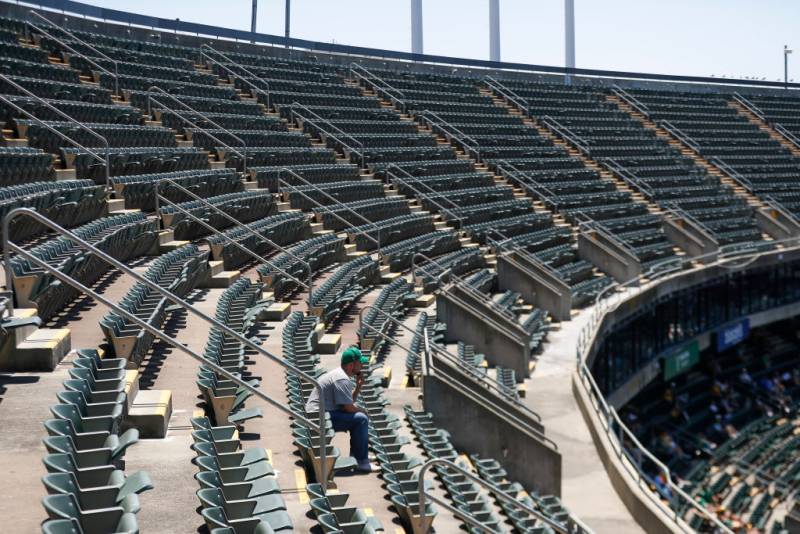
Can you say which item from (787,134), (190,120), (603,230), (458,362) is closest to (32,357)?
(458,362)

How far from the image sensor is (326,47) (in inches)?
1180

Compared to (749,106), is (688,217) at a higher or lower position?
lower

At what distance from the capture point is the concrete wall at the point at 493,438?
34.6 ft

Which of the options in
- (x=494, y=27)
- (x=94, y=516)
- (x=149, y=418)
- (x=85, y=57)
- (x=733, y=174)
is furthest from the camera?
(x=494, y=27)

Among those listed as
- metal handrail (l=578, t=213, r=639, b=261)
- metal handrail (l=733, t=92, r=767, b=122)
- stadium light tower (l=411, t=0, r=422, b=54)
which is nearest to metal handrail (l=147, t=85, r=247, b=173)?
metal handrail (l=578, t=213, r=639, b=261)

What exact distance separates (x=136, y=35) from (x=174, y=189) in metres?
10.9

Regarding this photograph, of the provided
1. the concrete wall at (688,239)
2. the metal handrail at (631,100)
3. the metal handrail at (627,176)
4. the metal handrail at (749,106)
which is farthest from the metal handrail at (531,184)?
the metal handrail at (749,106)

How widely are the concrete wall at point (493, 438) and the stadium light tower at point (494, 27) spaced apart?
117ft

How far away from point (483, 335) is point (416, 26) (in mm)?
31369

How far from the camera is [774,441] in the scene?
76.6 ft

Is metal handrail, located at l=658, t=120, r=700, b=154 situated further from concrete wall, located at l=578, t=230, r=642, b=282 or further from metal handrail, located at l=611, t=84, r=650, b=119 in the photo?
concrete wall, located at l=578, t=230, r=642, b=282

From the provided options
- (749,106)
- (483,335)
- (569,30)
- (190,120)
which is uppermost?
(569,30)

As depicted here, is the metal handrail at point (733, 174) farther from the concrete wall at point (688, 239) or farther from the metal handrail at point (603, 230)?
the metal handrail at point (603, 230)

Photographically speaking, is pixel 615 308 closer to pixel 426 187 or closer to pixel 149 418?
pixel 426 187
